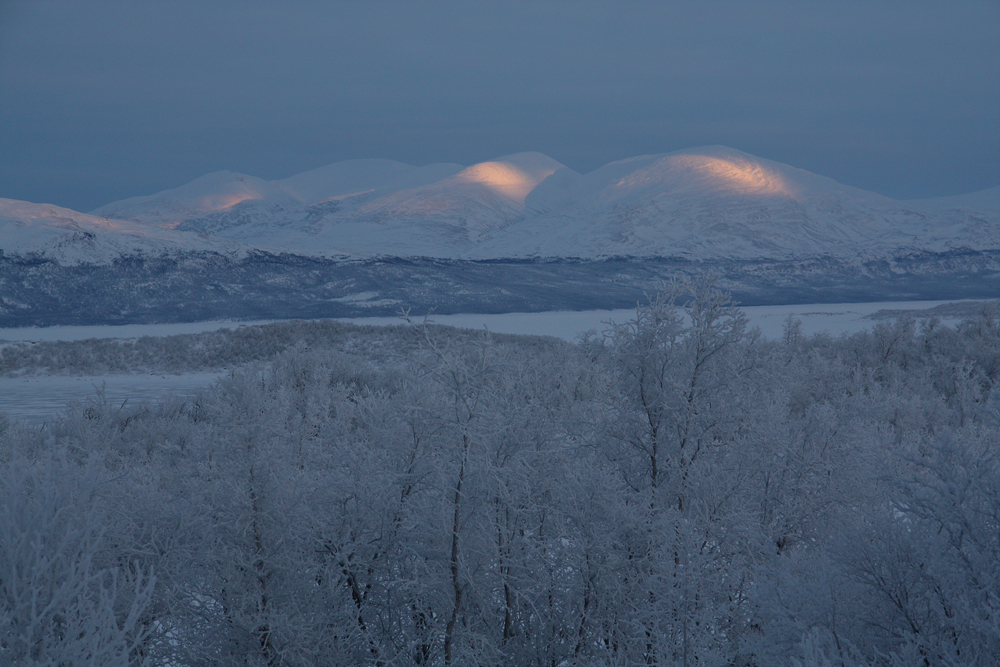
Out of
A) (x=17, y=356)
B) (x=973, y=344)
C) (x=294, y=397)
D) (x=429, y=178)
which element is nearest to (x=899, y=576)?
(x=294, y=397)

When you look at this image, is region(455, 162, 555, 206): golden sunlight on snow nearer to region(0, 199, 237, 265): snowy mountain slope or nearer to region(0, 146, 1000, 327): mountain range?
region(0, 146, 1000, 327): mountain range

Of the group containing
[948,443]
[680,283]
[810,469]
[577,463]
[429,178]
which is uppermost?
[429,178]

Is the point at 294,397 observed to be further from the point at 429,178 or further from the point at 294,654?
the point at 429,178

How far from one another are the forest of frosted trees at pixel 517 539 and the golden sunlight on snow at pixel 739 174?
364 ft

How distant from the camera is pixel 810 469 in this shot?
632 cm

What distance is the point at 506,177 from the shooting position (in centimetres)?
13950

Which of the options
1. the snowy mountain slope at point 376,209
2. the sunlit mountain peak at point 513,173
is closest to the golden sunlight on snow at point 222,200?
the snowy mountain slope at point 376,209

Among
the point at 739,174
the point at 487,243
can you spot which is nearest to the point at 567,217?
the point at 487,243

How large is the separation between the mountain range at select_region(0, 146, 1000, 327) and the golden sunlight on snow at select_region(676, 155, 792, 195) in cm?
50

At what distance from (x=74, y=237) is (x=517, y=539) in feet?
181

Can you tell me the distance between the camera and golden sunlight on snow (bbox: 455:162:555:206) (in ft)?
429

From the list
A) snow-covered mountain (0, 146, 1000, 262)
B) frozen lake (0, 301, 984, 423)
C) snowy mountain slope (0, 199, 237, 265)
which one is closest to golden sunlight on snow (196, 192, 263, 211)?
snow-covered mountain (0, 146, 1000, 262)

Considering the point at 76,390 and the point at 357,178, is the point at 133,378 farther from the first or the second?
the point at 357,178

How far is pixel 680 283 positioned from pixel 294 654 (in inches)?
155
